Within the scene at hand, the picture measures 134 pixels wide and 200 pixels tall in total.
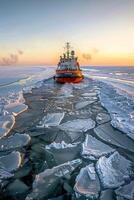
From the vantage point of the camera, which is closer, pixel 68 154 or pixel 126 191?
pixel 126 191

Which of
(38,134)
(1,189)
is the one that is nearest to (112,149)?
(38,134)

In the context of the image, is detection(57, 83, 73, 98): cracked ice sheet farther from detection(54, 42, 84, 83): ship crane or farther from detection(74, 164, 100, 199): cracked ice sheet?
detection(74, 164, 100, 199): cracked ice sheet

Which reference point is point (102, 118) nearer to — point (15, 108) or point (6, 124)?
point (6, 124)

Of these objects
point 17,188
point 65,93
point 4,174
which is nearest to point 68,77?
point 65,93

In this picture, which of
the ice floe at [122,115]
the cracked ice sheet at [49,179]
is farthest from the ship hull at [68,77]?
the cracked ice sheet at [49,179]

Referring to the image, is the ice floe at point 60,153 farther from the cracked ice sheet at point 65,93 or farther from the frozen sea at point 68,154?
the cracked ice sheet at point 65,93

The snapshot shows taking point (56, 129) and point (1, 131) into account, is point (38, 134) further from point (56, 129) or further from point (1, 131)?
point (1, 131)
